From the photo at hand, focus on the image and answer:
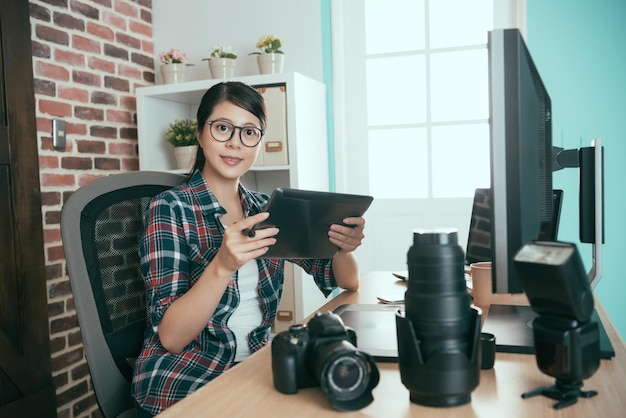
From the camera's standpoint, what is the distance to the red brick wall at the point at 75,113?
2424 mm

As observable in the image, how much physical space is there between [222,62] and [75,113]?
74 centimetres

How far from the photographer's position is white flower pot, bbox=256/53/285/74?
274 centimetres

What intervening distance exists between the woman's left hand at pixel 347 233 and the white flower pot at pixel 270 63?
1588 mm

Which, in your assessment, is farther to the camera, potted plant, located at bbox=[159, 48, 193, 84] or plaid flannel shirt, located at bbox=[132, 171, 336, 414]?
potted plant, located at bbox=[159, 48, 193, 84]

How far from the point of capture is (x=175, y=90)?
9.20ft

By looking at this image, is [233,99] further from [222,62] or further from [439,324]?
[222,62]

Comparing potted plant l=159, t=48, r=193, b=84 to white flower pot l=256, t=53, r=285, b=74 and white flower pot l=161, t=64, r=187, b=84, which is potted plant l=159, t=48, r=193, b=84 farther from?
white flower pot l=256, t=53, r=285, b=74

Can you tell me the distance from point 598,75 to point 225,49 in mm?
1763

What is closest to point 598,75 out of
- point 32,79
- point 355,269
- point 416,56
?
point 416,56

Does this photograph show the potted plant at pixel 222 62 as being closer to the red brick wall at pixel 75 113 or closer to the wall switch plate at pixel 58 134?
the red brick wall at pixel 75 113

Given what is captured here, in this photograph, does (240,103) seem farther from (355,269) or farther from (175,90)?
(175,90)

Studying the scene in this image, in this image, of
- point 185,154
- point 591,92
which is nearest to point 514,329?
point 591,92

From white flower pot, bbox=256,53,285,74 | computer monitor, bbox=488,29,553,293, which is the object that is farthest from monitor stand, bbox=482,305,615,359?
white flower pot, bbox=256,53,285,74

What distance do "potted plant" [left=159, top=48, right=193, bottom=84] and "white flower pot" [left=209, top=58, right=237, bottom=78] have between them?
0.58 feet
